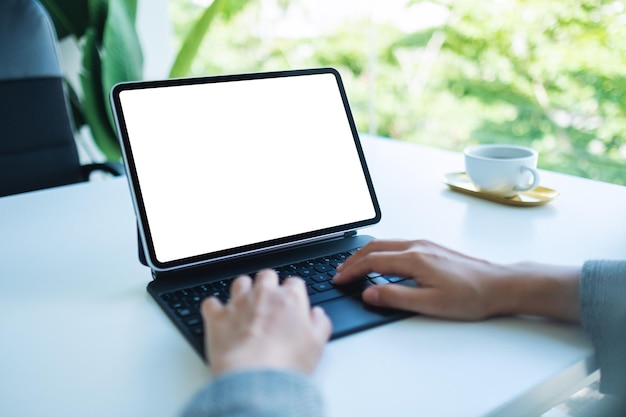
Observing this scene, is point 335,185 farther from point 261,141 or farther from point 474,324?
point 474,324

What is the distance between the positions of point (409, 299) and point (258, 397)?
227mm

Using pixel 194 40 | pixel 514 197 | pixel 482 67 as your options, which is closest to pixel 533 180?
pixel 514 197

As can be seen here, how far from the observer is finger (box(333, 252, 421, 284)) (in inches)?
23.4

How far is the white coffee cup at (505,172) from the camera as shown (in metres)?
0.91

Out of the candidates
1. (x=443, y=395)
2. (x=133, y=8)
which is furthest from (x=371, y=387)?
(x=133, y=8)

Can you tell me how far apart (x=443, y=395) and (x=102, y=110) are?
179 centimetres

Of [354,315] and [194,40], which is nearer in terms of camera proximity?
[354,315]

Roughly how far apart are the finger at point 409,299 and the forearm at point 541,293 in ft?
0.19

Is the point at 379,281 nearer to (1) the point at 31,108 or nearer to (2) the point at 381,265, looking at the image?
(2) the point at 381,265

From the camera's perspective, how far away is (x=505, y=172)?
91 cm

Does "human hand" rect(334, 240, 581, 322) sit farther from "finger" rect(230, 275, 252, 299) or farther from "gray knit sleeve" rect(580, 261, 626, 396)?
"finger" rect(230, 275, 252, 299)

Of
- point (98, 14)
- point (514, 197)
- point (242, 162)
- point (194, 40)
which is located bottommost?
point (514, 197)

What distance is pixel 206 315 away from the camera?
0.51 m

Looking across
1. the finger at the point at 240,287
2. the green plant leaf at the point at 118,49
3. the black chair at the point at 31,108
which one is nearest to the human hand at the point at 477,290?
the finger at the point at 240,287
